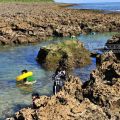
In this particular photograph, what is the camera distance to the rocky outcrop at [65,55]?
111 ft

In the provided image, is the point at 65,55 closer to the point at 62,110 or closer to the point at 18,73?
the point at 18,73

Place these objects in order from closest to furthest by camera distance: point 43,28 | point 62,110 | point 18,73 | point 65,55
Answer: point 62,110, point 18,73, point 65,55, point 43,28

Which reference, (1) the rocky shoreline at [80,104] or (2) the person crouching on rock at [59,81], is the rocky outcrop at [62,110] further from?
(2) the person crouching on rock at [59,81]

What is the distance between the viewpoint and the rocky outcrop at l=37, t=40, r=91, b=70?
33959mm

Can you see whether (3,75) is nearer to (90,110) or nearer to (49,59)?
(49,59)

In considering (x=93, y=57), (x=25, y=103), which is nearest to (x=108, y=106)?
(x=25, y=103)

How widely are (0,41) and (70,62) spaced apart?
61.5 ft

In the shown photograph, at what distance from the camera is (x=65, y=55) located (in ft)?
112

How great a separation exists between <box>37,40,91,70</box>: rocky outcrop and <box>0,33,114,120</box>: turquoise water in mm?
807

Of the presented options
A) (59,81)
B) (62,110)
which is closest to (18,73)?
(59,81)

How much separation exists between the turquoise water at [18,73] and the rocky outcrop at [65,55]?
81 centimetres

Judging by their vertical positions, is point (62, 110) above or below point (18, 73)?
above

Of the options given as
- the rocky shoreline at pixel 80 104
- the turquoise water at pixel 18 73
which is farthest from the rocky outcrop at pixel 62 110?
the turquoise water at pixel 18 73

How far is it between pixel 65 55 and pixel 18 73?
17.2 feet
